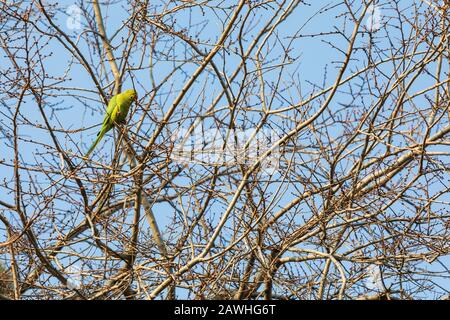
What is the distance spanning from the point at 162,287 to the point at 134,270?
0.29 metres

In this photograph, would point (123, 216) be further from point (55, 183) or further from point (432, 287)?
point (432, 287)

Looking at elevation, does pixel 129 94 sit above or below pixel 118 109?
above

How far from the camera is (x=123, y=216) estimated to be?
24.7 ft

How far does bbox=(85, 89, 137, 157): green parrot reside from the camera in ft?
26.4

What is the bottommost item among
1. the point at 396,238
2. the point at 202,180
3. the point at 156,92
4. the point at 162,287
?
the point at 162,287

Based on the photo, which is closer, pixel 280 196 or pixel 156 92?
pixel 280 196

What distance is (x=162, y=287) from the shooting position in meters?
6.88

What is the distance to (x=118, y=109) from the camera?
318 inches

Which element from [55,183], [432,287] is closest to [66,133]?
[55,183]

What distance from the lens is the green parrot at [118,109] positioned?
8.05m

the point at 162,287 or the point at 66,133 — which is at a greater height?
the point at 66,133
